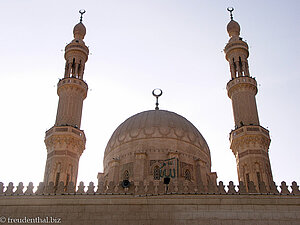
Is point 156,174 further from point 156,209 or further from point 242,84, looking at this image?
point 242,84

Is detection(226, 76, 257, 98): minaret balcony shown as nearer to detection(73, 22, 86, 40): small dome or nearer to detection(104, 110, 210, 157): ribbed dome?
detection(104, 110, 210, 157): ribbed dome

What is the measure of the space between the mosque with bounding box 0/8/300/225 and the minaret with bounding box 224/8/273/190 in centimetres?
5

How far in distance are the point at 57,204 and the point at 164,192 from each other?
12.8 feet

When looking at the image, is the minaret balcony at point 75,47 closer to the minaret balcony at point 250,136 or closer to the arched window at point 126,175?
the arched window at point 126,175

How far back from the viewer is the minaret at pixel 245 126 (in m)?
18.1

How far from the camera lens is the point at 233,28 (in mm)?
23594

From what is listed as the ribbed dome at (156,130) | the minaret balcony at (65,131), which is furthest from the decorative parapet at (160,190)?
the ribbed dome at (156,130)

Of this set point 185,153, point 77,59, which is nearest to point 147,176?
point 185,153

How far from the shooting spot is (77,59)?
871 inches

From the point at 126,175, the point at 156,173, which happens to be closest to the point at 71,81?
the point at 126,175

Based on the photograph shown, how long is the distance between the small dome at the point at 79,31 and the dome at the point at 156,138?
22.1ft

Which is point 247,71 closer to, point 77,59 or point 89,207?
point 77,59

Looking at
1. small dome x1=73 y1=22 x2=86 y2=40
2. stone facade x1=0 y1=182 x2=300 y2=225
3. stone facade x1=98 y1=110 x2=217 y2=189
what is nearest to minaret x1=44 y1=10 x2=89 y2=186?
small dome x1=73 y1=22 x2=86 y2=40

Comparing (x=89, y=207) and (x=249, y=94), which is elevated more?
(x=249, y=94)
